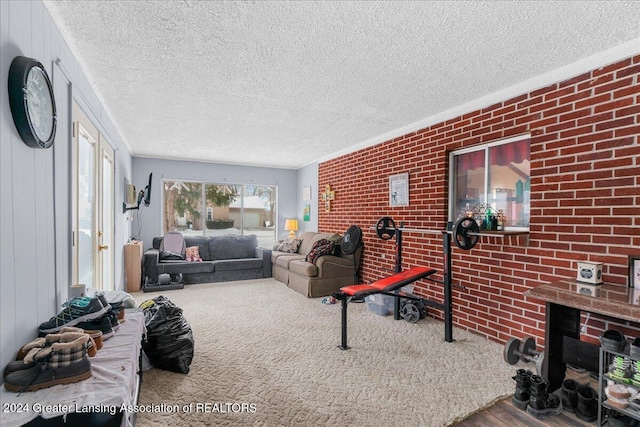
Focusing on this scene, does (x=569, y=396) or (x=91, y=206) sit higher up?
(x=91, y=206)

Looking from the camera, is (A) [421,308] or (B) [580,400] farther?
(A) [421,308]

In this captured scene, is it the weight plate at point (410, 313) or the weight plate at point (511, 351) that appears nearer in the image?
the weight plate at point (511, 351)

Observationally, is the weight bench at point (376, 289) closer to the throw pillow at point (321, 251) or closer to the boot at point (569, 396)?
the boot at point (569, 396)

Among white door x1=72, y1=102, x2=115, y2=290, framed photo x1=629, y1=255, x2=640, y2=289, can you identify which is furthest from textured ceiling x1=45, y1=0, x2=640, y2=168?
framed photo x1=629, y1=255, x2=640, y2=289

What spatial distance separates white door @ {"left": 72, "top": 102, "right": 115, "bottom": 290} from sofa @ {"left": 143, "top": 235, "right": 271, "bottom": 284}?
1.47 metres

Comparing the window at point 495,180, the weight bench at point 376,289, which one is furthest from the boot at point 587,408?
the window at point 495,180

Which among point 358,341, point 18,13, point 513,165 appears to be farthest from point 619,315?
point 18,13

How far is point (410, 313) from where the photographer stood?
3543 millimetres

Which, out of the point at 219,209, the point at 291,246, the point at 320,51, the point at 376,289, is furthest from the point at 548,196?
the point at 219,209

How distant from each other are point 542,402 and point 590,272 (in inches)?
37.3

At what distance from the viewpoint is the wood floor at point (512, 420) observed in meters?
1.83

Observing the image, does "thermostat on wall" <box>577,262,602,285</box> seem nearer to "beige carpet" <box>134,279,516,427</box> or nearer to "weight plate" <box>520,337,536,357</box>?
"weight plate" <box>520,337,536,357</box>

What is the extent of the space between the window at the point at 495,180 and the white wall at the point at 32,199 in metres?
3.53

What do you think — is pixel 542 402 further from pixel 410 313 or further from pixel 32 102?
pixel 32 102
